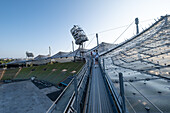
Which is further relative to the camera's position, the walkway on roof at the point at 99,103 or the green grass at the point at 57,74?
the green grass at the point at 57,74

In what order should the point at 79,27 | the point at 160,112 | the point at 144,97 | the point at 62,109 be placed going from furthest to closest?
the point at 79,27
the point at 62,109
the point at 144,97
the point at 160,112

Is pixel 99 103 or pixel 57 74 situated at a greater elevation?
pixel 99 103

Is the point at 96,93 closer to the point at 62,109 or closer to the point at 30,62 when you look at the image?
the point at 62,109

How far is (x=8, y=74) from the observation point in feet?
146

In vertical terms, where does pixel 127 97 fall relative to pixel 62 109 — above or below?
above

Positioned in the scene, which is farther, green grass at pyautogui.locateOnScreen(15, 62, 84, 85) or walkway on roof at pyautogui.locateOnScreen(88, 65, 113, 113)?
green grass at pyautogui.locateOnScreen(15, 62, 84, 85)

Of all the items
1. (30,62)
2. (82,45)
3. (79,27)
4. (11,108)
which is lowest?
(11,108)

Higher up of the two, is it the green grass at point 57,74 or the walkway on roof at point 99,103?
the walkway on roof at point 99,103

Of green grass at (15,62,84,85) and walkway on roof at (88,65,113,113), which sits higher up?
walkway on roof at (88,65,113,113)

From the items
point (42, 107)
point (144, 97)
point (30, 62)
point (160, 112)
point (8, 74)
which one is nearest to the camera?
point (160, 112)

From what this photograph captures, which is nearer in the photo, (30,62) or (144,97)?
(144,97)

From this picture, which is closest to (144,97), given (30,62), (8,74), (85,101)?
(85,101)

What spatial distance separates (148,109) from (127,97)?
101 cm

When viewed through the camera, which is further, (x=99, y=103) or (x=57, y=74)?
(x=57, y=74)
